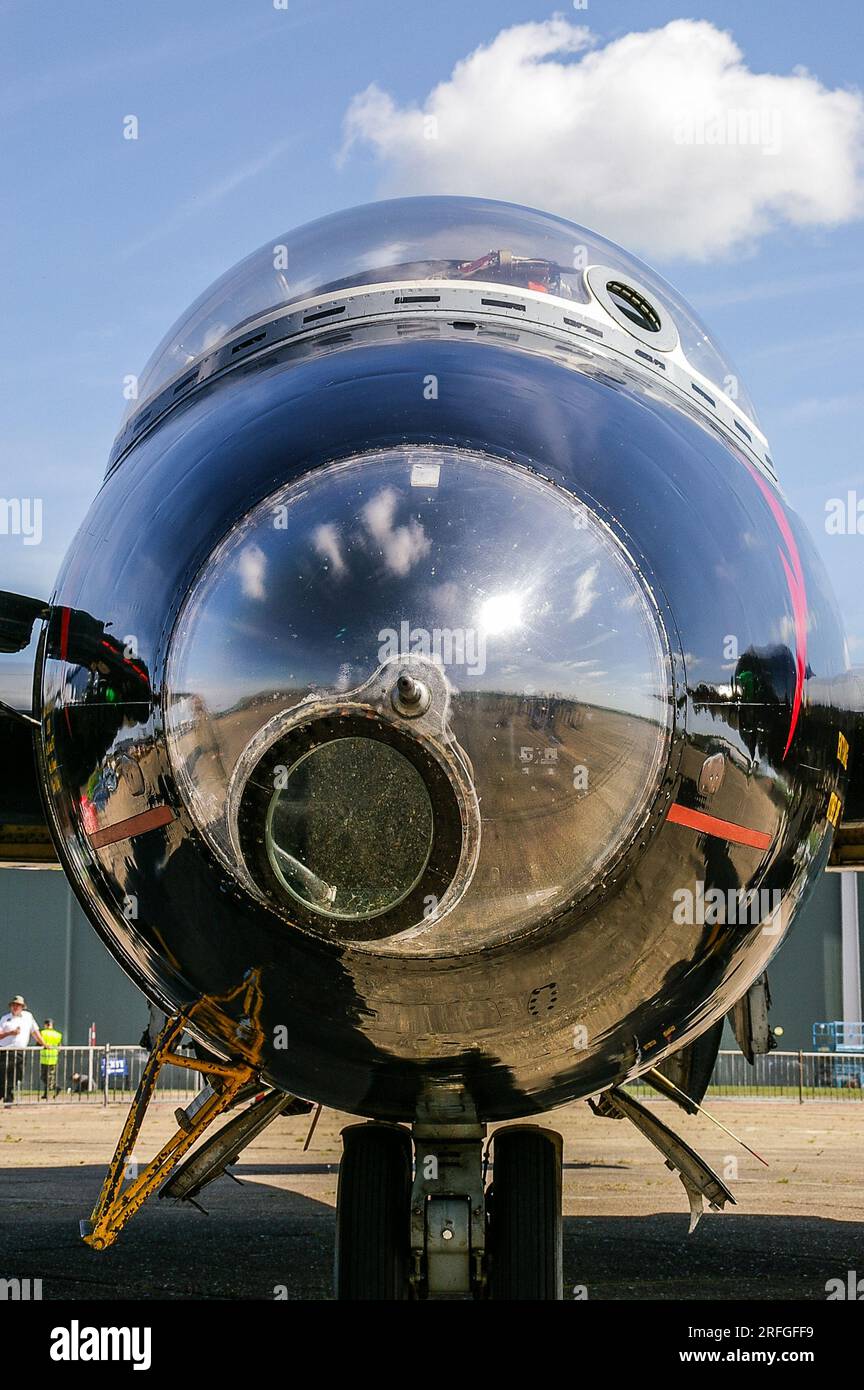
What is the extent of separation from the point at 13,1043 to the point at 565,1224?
13.4 m

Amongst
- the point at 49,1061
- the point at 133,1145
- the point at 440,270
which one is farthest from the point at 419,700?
the point at 49,1061

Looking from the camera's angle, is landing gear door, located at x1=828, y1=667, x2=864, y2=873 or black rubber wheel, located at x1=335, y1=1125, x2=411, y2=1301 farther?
landing gear door, located at x1=828, y1=667, x2=864, y2=873

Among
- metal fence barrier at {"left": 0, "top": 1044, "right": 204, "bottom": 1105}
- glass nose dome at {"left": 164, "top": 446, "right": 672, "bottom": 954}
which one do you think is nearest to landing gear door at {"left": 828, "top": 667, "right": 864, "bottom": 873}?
glass nose dome at {"left": 164, "top": 446, "right": 672, "bottom": 954}

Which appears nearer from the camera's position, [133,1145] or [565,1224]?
[133,1145]

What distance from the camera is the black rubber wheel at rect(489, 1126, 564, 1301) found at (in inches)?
195

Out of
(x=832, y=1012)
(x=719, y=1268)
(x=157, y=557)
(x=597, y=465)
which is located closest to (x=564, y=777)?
(x=597, y=465)

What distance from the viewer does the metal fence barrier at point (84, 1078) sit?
22.6 meters

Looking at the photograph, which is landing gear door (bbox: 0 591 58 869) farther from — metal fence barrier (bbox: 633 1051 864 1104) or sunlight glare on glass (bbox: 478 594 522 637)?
metal fence barrier (bbox: 633 1051 864 1104)

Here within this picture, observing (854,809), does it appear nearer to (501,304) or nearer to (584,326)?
(584,326)

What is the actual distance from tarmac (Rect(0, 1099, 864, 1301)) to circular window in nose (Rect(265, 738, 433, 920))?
382 cm

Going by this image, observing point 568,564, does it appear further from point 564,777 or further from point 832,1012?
point 832,1012

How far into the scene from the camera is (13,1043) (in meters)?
21.5

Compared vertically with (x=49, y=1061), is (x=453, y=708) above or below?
above

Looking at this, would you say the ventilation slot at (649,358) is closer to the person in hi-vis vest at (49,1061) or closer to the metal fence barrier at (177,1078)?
the person in hi-vis vest at (49,1061)
